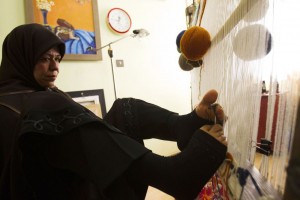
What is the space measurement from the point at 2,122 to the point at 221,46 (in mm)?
583

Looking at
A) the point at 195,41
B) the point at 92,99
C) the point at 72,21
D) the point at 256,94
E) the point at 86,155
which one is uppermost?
the point at 72,21

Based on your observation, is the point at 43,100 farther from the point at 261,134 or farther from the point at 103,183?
the point at 261,134

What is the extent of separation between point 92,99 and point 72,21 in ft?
2.30

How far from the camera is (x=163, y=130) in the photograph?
63 centimetres

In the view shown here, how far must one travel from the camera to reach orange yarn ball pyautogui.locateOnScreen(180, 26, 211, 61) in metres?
0.57

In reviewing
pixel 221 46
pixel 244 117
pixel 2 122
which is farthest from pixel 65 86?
pixel 244 117

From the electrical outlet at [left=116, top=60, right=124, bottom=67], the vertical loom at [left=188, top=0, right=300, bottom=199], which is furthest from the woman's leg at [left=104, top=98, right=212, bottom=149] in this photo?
the electrical outlet at [left=116, top=60, right=124, bottom=67]

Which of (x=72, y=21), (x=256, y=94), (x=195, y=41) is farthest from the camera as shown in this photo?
(x=72, y=21)

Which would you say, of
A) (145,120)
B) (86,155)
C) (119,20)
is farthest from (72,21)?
(86,155)

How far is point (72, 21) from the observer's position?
178cm

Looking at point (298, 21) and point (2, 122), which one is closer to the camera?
point (298, 21)

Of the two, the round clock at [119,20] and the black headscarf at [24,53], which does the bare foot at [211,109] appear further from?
the round clock at [119,20]

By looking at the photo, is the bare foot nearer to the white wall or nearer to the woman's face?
the woman's face

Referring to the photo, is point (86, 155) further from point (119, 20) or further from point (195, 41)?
point (119, 20)
